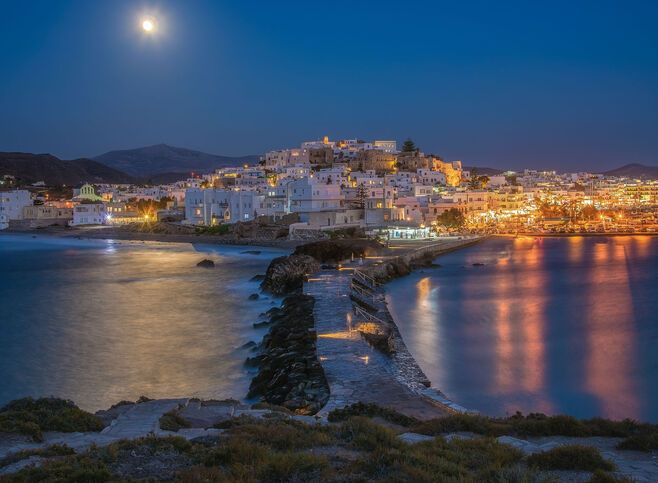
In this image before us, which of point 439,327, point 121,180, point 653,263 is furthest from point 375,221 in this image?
point 121,180

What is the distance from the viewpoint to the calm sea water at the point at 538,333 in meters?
12.0

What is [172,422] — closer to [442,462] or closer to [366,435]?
[366,435]

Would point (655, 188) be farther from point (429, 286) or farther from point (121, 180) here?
point (121, 180)

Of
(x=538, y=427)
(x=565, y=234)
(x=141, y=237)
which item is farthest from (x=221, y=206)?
(x=538, y=427)

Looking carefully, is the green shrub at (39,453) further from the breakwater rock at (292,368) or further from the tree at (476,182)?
the tree at (476,182)

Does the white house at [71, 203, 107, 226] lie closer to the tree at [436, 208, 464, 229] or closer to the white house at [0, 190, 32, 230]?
the white house at [0, 190, 32, 230]

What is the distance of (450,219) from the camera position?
56719 mm

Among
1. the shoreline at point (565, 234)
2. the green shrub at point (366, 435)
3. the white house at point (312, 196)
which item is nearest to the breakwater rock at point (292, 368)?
the green shrub at point (366, 435)

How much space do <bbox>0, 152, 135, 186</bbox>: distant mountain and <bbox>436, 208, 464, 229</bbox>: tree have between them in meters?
115

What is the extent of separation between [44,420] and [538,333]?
15381mm

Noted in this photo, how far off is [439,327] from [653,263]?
2533 cm

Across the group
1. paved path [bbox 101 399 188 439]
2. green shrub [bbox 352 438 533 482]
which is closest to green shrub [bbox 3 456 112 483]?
paved path [bbox 101 399 188 439]

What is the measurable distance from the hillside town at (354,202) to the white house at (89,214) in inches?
4.9

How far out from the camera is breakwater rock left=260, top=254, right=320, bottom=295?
23953 millimetres
